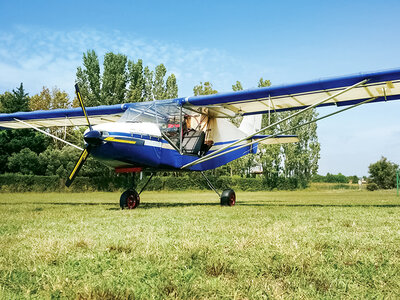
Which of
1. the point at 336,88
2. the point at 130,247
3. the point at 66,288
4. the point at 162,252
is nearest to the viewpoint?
the point at 66,288

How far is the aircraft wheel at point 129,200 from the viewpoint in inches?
367

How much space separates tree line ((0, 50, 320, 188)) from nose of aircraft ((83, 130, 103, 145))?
30.6 meters

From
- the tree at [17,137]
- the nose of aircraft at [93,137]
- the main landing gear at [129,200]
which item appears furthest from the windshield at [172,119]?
the tree at [17,137]

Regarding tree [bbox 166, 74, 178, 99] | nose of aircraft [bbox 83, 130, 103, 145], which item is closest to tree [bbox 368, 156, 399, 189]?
tree [bbox 166, 74, 178, 99]

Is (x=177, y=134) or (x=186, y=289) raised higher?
(x=177, y=134)

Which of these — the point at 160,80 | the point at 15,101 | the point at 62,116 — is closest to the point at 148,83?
the point at 160,80

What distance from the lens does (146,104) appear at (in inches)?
390

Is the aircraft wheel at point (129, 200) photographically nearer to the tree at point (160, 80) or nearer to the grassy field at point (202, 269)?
the grassy field at point (202, 269)

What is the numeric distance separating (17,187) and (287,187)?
3003cm

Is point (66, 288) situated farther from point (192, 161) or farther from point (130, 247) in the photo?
point (192, 161)

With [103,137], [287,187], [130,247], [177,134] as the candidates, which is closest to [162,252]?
[130,247]

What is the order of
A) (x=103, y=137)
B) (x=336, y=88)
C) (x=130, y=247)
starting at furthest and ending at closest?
1. (x=336, y=88)
2. (x=103, y=137)
3. (x=130, y=247)

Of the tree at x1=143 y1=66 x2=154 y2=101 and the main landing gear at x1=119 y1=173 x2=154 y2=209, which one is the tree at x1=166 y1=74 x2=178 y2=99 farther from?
the main landing gear at x1=119 y1=173 x2=154 y2=209

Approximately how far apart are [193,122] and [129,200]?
3299 mm
